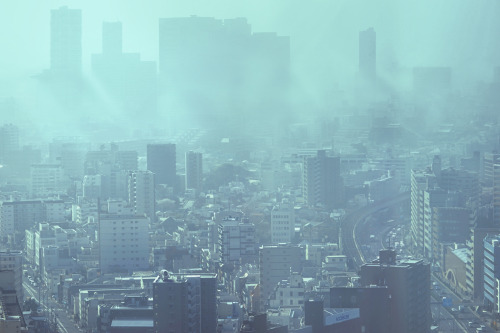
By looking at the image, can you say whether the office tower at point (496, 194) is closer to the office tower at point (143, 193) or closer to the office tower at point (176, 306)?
the office tower at point (143, 193)

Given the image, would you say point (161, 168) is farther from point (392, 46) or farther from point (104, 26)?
point (104, 26)

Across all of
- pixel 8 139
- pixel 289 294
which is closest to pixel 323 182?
pixel 289 294

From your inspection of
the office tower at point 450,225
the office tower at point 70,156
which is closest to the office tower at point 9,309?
the office tower at point 450,225

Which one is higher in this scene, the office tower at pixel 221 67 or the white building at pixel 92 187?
the office tower at pixel 221 67

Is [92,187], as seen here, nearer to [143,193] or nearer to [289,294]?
[143,193]

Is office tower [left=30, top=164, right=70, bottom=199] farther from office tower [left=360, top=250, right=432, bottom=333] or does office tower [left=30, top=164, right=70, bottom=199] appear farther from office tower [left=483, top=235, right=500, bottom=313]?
office tower [left=360, top=250, right=432, bottom=333]
